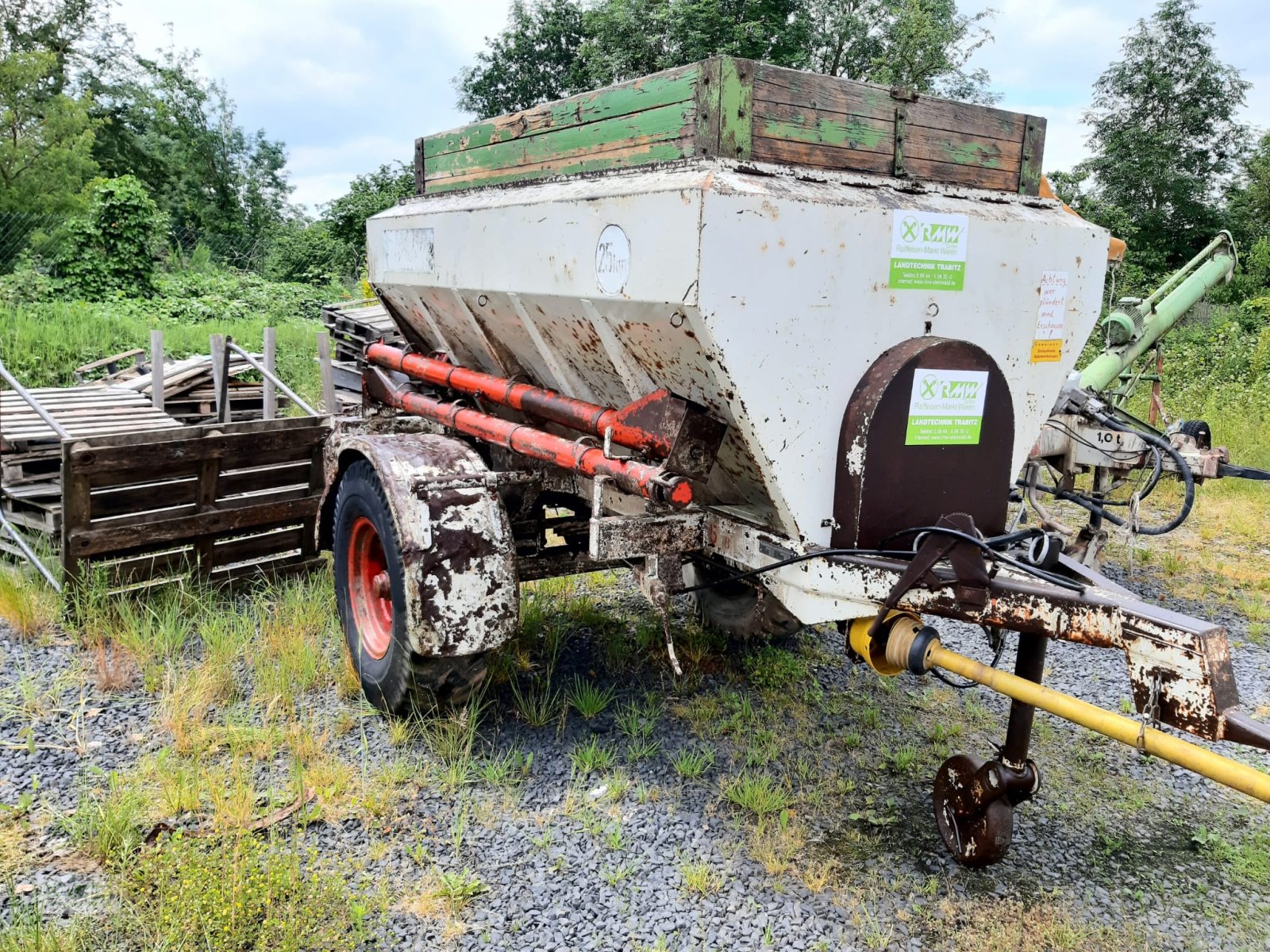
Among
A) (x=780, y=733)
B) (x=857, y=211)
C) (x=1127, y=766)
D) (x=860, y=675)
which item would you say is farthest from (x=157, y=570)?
(x=1127, y=766)

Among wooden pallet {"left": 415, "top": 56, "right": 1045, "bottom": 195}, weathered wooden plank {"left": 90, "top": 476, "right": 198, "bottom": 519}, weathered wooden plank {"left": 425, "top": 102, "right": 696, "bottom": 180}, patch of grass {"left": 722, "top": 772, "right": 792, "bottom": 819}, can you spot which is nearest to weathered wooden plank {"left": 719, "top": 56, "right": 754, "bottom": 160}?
wooden pallet {"left": 415, "top": 56, "right": 1045, "bottom": 195}

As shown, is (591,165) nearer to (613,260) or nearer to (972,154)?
(613,260)

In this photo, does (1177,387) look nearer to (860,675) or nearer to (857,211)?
(860,675)

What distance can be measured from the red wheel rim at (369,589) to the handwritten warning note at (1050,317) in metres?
2.79

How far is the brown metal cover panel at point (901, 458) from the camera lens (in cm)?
290

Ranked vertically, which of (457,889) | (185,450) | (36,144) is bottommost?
(457,889)

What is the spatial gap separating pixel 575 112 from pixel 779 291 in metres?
1.30

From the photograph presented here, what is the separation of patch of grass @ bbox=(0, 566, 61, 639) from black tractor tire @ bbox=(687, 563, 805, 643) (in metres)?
3.27

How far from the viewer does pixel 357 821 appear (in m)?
3.12

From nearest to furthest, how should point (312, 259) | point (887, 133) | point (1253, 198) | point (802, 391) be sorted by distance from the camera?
point (802, 391) → point (887, 133) → point (1253, 198) → point (312, 259)

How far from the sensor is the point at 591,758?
3504 millimetres

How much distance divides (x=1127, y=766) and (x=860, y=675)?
1223mm

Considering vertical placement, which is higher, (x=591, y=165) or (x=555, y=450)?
(x=591, y=165)

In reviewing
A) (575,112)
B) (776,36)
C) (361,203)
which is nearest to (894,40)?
(776,36)
